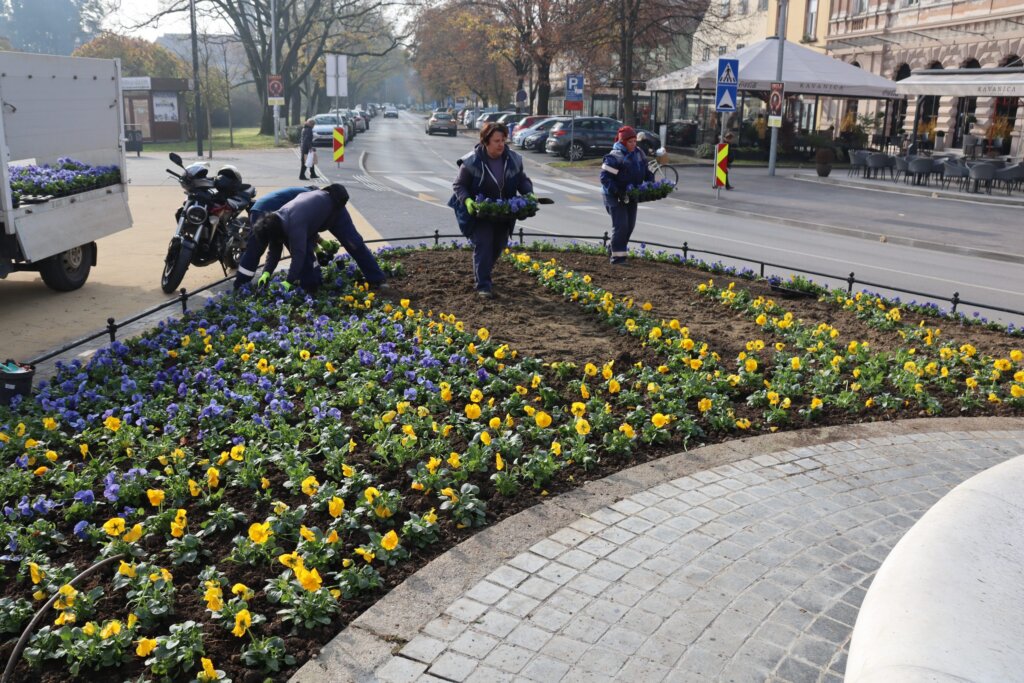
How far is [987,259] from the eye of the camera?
47.9 ft

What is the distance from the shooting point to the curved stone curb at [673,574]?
11.0ft

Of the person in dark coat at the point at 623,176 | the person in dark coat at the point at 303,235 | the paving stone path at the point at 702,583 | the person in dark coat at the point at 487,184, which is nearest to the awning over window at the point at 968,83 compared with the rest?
the person in dark coat at the point at 623,176

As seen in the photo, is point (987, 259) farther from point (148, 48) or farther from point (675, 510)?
point (148, 48)

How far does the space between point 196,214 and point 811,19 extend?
150 ft

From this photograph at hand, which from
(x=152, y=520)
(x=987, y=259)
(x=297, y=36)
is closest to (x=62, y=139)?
(x=152, y=520)

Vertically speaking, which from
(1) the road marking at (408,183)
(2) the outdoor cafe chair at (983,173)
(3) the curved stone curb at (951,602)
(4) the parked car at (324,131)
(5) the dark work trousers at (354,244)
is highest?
(4) the parked car at (324,131)

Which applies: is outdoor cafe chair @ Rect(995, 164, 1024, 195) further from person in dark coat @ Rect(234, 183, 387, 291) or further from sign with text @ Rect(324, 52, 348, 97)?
sign with text @ Rect(324, 52, 348, 97)

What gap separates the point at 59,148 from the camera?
1022cm

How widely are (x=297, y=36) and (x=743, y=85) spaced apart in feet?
102

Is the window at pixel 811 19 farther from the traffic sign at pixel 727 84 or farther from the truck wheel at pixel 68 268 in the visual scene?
the truck wheel at pixel 68 268

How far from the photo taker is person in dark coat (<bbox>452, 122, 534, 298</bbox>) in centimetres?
873

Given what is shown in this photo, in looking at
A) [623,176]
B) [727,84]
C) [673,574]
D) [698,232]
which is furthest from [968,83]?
[673,574]

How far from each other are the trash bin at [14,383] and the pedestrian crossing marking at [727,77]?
20.7 m

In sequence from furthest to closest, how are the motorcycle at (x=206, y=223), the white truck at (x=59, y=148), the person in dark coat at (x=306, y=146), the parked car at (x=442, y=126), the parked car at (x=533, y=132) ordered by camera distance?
the parked car at (x=442, y=126) < the parked car at (x=533, y=132) < the person in dark coat at (x=306, y=146) < the motorcycle at (x=206, y=223) < the white truck at (x=59, y=148)
